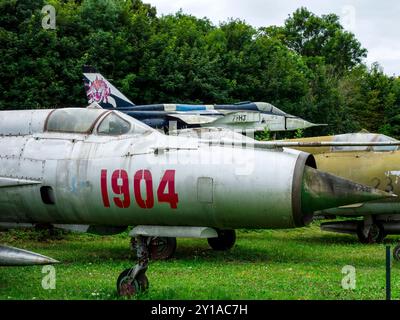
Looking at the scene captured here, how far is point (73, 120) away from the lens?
9.29 m


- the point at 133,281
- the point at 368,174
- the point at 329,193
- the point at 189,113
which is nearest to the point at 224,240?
the point at 368,174

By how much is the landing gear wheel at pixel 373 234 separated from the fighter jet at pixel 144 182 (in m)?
5.85

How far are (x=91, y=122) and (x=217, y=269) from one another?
276cm

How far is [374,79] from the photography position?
52.1 m

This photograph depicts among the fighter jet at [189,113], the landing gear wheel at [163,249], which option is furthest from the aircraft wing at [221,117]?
the landing gear wheel at [163,249]

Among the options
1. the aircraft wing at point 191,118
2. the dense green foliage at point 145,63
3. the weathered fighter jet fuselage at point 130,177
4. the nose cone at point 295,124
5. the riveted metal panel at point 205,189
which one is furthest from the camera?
the dense green foliage at point 145,63

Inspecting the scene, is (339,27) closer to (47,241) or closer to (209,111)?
(209,111)

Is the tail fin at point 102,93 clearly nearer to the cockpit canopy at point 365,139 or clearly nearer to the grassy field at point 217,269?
the grassy field at point 217,269

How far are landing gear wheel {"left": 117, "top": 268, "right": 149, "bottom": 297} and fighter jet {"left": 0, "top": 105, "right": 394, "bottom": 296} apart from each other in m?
0.01

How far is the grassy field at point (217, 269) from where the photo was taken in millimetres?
7473

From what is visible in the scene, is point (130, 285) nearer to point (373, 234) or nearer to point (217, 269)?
point (217, 269)
